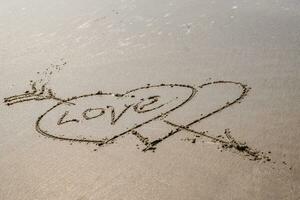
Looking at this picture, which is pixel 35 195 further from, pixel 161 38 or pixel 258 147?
pixel 161 38

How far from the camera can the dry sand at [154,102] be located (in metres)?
3.21

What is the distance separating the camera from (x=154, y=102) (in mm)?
4305

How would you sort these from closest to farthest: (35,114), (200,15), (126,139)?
1. (126,139)
2. (35,114)
3. (200,15)

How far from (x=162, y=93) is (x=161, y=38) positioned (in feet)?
4.72

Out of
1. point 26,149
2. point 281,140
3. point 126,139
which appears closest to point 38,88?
point 26,149

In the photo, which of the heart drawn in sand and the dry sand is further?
the heart drawn in sand

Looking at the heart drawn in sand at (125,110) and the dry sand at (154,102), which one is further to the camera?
the heart drawn in sand at (125,110)

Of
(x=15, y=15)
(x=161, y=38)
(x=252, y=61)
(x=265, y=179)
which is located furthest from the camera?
(x=15, y=15)

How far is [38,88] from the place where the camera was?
16.3ft

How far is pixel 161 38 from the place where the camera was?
5.69m

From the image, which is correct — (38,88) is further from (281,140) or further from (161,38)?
(281,140)

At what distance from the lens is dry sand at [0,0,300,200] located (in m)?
3.21

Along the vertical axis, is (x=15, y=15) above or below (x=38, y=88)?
above

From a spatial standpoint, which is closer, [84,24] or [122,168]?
[122,168]
